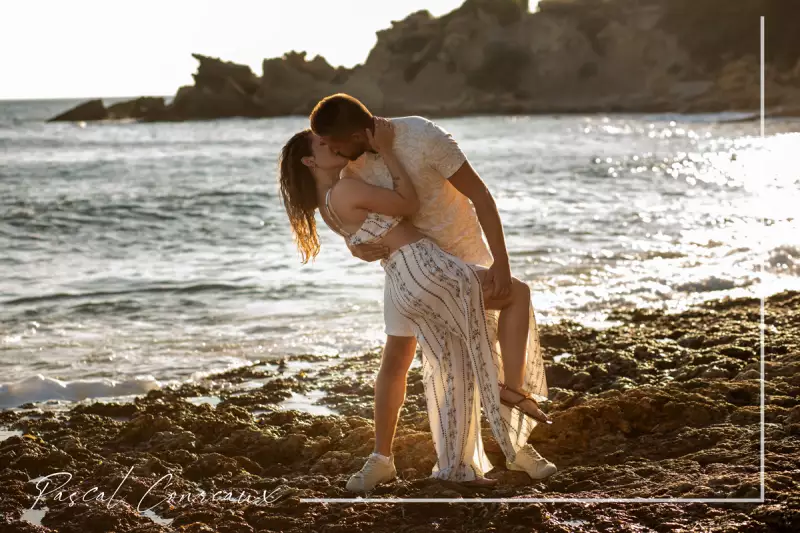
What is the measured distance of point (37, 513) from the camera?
12.2ft

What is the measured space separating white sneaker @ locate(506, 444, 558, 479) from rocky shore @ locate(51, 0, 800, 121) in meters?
73.2

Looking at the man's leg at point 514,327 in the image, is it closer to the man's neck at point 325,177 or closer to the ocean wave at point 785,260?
the man's neck at point 325,177

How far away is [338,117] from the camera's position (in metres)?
3.43

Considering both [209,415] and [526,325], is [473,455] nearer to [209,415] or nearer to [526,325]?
[526,325]

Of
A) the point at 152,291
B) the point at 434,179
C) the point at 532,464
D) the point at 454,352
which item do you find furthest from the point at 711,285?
the point at 434,179

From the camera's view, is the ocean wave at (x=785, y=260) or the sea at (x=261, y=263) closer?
the sea at (x=261, y=263)

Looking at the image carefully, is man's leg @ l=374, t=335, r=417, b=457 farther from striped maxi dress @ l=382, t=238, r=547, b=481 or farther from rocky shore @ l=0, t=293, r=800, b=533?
rocky shore @ l=0, t=293, r=800, b=533

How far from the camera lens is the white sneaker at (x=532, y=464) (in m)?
3.77

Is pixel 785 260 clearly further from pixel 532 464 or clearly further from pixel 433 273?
pixel 433 273

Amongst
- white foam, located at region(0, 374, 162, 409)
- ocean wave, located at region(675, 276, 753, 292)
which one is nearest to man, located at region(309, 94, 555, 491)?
white foam, located at region(0, 374, 162, 409)

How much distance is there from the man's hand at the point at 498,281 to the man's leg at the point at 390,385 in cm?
36

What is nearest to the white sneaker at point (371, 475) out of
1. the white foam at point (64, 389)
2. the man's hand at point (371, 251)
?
the man's hand at point (371, 251)

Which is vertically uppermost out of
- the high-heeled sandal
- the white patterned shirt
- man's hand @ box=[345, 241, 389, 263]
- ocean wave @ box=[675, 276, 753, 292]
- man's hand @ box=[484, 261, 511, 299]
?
the white patterned shirt

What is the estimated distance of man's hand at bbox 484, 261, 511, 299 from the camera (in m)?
3.62
